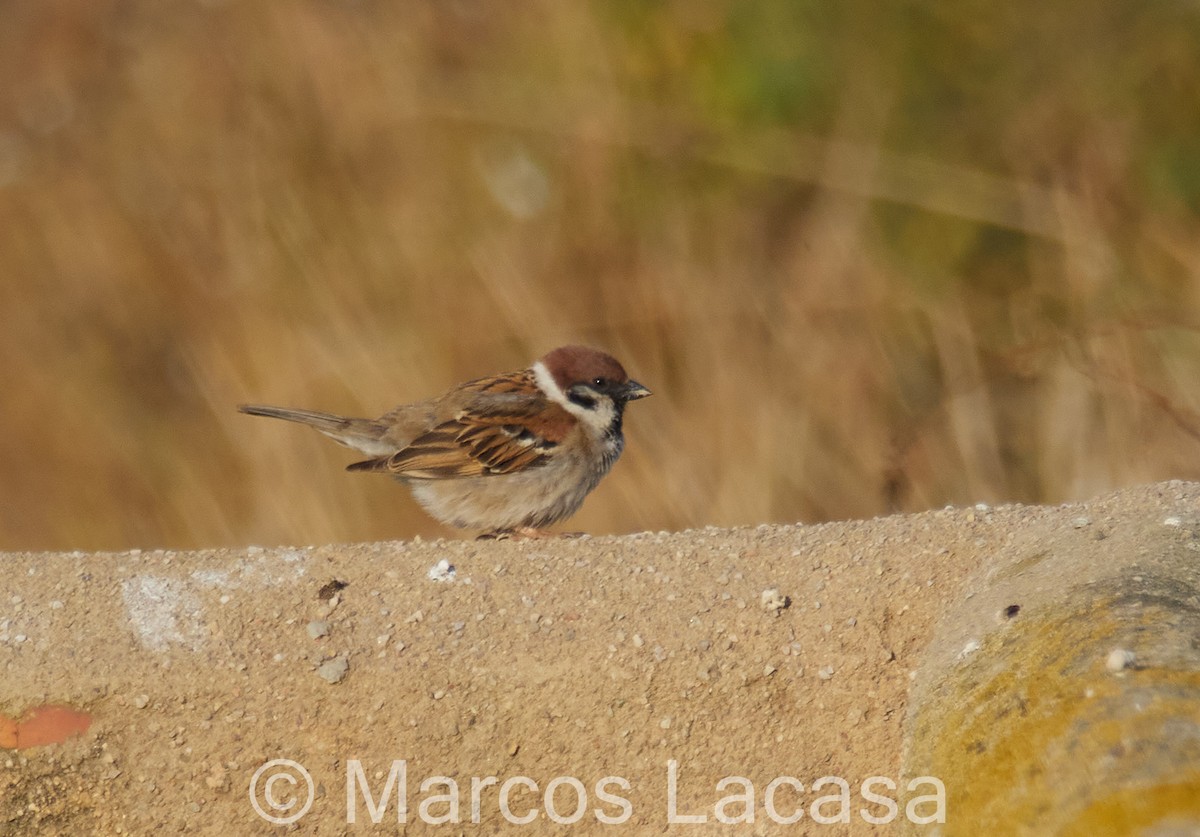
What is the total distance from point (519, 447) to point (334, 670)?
77.8 inches

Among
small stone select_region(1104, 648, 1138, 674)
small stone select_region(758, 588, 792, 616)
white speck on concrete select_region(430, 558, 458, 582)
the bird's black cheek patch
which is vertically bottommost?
the bird's black cheek patch

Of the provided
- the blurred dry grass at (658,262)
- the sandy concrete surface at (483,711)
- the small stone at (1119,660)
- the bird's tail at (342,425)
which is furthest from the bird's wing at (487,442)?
the small stone at (1119,660)

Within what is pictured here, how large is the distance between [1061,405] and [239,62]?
15.7 feet

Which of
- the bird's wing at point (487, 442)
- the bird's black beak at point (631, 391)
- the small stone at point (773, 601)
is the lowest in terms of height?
the bird's wing at point (487, 442)

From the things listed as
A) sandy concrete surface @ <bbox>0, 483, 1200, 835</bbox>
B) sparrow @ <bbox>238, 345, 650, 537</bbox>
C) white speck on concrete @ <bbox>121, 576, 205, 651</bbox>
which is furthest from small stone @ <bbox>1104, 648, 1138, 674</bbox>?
sparrow @ <bbox>238, 345, 650, 537</bbox>

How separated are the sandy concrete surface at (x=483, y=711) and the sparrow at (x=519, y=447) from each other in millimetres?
1816

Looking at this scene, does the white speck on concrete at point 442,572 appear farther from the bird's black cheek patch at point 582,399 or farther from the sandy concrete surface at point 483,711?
the bird's black cheek patch at point 582,399

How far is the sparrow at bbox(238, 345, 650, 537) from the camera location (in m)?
4.97

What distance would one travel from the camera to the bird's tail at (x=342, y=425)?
5156mm

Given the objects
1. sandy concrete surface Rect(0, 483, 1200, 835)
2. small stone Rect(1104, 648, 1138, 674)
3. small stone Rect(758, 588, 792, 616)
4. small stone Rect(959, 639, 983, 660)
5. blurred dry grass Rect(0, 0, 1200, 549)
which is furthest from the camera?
blurred dry grass Rect(0, 0, 1200, 549)

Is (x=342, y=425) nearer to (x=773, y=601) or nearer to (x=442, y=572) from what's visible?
(x=442, y=572)

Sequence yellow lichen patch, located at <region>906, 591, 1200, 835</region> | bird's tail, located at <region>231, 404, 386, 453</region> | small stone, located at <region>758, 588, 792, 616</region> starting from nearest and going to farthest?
yellow lichen patch, located at <region>906, 591, 1200, 835</region>, small stone, located at <region>758, 588, 792, 616</region>, bird's tail, located at <region>231, 404, 386, 453</region>

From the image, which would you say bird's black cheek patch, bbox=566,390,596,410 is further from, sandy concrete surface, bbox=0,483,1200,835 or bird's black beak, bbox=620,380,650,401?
sandy concrete surface, bbox=0,483,1200,835

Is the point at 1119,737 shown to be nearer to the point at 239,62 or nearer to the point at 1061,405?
the point at 1061,405
